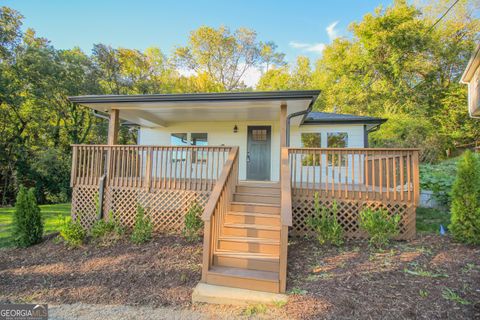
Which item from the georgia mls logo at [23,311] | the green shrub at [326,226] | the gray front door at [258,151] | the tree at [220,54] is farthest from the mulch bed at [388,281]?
the tree at [220,54]

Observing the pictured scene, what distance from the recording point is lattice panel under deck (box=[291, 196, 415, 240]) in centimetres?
484

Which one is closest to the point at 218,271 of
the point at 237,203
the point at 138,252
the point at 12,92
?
the point at 237,203

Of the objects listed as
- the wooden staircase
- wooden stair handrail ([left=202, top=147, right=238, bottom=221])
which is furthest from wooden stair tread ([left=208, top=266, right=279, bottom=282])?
wooden stair handrail ([left=202, top=147, right=238, bottom=221])

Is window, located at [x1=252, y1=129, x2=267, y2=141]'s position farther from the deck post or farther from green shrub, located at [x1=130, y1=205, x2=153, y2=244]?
green shrub, located at [x1=130, y1=205, x2=153, y2=244]

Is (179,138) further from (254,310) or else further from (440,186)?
(440,186)

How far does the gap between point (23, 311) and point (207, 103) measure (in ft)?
16.2

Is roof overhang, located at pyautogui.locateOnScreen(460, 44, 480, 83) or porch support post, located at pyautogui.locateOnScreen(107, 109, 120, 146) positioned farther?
porch support post, located at pyautogui.locateOnScreen(107, 109, 120, 146)

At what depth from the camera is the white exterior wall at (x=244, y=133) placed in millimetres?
8648

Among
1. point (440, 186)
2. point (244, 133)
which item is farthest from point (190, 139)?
point (440, 186)

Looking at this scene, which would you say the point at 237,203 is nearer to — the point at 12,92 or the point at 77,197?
the point at 77,197

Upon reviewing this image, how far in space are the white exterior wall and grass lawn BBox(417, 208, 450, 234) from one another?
2812 millimetres

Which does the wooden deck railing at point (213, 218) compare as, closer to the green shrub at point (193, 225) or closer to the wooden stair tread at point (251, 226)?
the wooden stair tread at point (251, 226)

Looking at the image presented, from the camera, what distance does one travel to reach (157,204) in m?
5.92

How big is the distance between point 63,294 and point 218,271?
88.2 inches
